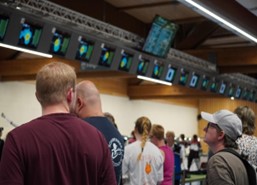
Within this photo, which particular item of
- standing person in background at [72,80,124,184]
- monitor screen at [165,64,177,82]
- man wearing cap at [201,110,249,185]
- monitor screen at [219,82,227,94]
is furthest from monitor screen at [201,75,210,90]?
standing person in background at [72,80,124,184]

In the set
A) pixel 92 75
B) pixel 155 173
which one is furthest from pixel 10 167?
pixel 92 75

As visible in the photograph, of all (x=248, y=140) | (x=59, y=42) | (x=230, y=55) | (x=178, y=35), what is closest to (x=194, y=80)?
(x=230, y=55)

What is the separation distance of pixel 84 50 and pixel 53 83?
5654 millimetres

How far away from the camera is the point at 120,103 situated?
15.7 meters

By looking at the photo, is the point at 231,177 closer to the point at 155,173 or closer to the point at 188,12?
the point at 155,173

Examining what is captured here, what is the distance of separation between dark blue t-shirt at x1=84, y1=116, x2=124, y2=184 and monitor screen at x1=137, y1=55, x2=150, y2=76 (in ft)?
20.5

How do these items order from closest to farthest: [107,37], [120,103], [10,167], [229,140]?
1. [10,167]
2. [229,140]
3. [107,37]
4. [120,103]

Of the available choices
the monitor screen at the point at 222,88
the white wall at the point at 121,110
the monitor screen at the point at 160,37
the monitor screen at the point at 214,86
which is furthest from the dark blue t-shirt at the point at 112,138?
the monitor screen at the point at 222,88

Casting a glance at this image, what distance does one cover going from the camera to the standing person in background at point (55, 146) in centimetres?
176

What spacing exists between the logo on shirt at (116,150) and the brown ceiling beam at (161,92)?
12.0 m

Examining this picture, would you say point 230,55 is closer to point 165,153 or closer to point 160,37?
point 160,37

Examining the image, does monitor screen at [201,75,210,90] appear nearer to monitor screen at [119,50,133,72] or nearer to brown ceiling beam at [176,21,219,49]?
brown ceiling beam at [176,21,219,49]

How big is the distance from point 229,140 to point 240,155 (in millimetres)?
155

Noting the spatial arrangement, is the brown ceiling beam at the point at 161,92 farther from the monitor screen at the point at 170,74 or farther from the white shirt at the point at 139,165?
the white shirt at the point at 139,165
